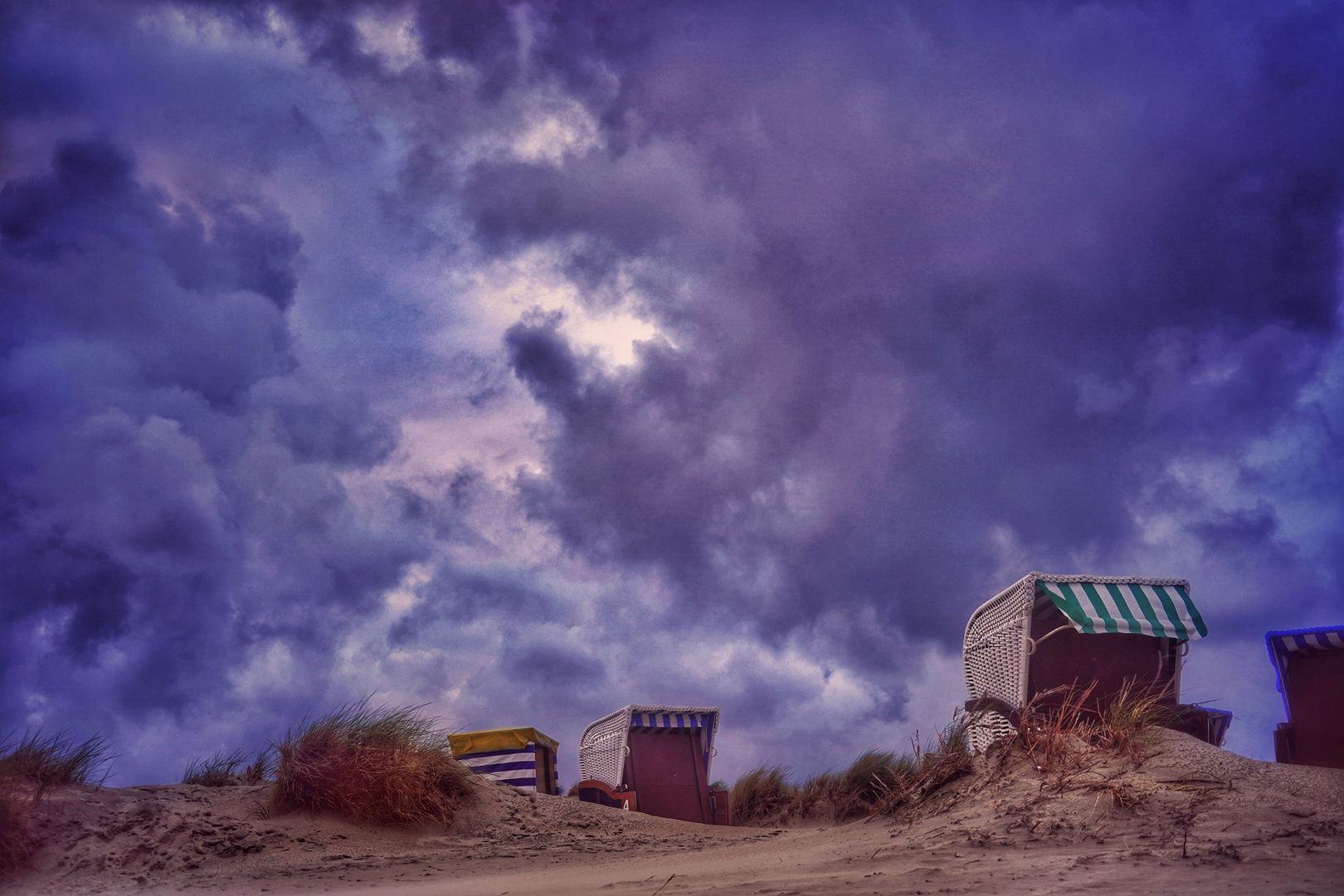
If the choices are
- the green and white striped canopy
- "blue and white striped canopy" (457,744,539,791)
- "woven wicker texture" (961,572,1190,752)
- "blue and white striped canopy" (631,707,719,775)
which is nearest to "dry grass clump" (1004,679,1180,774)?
"woven wicker texture" (961,572,1190,752)

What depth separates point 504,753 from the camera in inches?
403

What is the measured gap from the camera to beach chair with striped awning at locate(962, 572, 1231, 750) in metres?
6.05

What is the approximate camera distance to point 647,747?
11375 millimetres

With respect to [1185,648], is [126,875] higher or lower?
lower

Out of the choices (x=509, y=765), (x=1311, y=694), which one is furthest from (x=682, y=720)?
(x=1311, y=694)

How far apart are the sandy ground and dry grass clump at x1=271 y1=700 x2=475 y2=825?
0.16 metres

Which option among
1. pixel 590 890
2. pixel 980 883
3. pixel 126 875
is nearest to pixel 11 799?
pixel 126 875

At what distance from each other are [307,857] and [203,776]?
7.12ft

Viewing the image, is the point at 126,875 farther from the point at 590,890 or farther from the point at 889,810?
the point at 889,810

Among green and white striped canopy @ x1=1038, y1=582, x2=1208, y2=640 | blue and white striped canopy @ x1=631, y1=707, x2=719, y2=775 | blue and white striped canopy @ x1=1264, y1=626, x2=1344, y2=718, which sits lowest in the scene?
blue and white striped canopy @ x1=631, y1=707, x2=719, y2=775

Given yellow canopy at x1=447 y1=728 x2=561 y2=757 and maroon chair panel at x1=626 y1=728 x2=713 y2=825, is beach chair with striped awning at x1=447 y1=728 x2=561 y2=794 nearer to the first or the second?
yellow canopy at x1=447 y1=728 x2=561 y2=757

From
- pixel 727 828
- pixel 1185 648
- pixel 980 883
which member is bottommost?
pixel 727 828

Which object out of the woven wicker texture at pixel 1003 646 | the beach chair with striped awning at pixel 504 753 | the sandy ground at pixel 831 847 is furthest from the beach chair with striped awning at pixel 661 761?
the woven wicker texture at pixel 1003 646

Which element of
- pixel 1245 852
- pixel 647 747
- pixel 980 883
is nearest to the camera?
pixel 980 883
